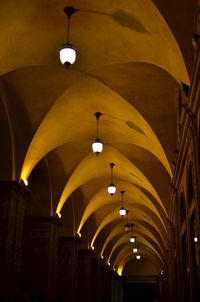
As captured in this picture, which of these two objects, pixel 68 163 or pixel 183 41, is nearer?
pixel 183 41

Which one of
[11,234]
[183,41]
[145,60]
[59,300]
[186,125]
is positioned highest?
[145,60]

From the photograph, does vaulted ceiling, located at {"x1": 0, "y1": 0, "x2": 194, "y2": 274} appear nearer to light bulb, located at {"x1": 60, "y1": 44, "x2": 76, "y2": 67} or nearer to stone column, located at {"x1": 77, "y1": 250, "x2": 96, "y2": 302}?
light bulb, located at {"x1": 60, "y1": 44, "x2": 76, "y2": 67}

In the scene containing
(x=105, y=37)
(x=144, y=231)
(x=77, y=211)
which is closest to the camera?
(x=105, y=37)

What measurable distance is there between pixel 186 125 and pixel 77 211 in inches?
534

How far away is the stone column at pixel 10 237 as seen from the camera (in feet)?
37.8

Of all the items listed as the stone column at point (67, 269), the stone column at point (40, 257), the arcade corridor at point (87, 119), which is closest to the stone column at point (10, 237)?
the arcade corridor at point (87, 119)

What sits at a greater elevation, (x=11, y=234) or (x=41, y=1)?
(x=41, y=1)

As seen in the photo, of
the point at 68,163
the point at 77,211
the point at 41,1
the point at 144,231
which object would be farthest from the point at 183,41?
the point at 144,231

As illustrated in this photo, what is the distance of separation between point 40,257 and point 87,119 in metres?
5.72

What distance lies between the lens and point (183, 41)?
814 centimetres

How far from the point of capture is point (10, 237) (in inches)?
472

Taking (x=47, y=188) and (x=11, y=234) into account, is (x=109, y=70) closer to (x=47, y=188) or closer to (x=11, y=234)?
(x=11, y=234)

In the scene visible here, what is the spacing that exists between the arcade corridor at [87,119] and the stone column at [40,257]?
0.04 meters

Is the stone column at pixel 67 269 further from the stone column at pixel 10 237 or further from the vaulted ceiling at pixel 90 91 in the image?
the stone column at pixel 10 237
